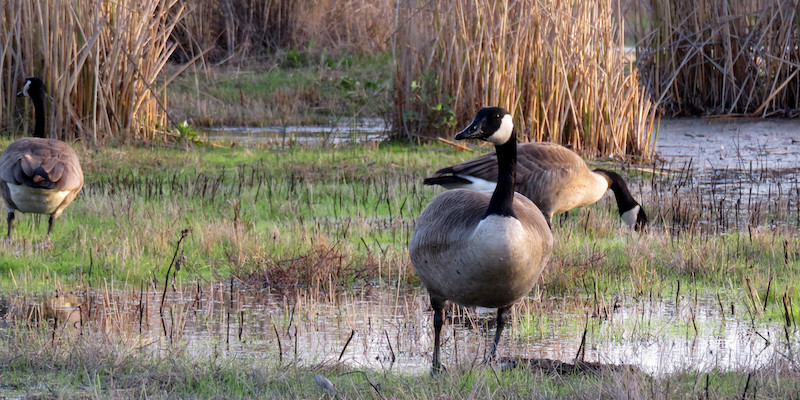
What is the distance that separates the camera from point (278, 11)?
20.4 m

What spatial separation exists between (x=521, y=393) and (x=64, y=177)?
4.37m

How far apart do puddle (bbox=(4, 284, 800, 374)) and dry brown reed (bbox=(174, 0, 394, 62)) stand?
1423 cm

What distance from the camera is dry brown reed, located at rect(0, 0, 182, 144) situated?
11.6 meters

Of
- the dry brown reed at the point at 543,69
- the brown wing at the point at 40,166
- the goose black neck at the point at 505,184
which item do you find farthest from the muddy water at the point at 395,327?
the dry brown reed at the point at 543,69

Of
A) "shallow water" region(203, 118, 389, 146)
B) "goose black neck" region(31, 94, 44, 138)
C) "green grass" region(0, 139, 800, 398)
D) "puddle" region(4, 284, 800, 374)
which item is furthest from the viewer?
"shallow water" region(203, 118, 389, 146)

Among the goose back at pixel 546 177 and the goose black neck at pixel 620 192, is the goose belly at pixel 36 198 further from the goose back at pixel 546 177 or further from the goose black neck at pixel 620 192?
the goose black neck at pixel 620 192

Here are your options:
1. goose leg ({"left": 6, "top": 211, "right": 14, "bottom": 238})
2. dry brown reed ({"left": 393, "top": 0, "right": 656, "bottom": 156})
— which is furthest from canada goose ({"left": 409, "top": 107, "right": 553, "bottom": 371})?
dry brown reed ({"left": 393, "top": 0, "right": 656, "bottom": 156})

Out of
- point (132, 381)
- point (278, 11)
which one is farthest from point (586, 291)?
point (278, 11)

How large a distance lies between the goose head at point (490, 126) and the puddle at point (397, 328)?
3.39ft

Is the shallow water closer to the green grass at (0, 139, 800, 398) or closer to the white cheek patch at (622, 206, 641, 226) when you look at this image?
the green grass at (0, 139, 800, 398)

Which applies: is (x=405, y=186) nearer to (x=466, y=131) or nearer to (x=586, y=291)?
(x=586, y=291)

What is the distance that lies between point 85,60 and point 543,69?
519cm

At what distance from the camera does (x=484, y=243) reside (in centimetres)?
453

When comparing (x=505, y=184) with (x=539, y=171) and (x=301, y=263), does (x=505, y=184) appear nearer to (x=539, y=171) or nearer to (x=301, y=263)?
(x=301, y=263)
